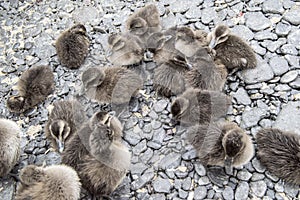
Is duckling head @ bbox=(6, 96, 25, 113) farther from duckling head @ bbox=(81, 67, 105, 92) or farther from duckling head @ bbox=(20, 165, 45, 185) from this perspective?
duckling head @ bbox=(20, 165, 45, 185)

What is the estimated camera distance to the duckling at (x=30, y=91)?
10.2 ft

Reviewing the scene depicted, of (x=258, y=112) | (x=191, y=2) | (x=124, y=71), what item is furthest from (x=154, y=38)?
(x=258, y=112)

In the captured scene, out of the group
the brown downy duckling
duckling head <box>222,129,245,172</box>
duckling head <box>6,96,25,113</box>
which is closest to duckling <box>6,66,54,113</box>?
duckling head <box>6,96,25,113</box>

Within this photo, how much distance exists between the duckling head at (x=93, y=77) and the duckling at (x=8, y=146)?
1.80 ft

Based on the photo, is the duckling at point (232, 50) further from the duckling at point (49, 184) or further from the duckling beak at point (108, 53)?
the duckling at point (49, 184)

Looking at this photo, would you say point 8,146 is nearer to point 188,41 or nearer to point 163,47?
point 163,47

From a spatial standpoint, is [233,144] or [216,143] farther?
[216,143]

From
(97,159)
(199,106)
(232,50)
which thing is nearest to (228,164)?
(199,106)

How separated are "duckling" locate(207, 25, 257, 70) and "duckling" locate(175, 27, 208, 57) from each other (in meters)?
0.09

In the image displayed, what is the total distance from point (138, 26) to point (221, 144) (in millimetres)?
1229

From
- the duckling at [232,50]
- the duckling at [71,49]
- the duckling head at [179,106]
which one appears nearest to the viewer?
the duckling head at [179,106]

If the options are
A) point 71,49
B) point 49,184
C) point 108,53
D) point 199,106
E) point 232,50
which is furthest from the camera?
point 108,53

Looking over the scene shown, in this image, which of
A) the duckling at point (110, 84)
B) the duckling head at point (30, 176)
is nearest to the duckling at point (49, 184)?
the duckling head at point (30, 176)

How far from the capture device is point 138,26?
131 inches
